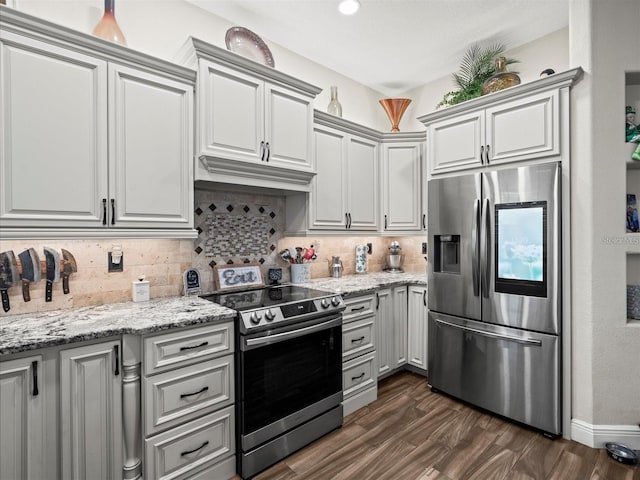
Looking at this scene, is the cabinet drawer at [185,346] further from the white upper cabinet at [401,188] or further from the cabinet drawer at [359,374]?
the white upper cabinet at [401,188]

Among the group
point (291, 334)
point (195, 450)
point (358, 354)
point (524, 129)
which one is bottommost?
point (195, 450)

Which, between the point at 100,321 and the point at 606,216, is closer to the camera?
the point at 100,321

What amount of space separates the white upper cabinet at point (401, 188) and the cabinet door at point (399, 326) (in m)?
0.73

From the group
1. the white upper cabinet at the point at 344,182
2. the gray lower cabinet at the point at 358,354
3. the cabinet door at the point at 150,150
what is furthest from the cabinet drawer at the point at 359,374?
the cabinet door at the point at 150,150

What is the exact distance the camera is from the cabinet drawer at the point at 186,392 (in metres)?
1.69

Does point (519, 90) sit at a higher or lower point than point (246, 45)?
lower

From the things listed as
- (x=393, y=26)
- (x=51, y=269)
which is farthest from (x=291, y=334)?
(x=393, y=26)

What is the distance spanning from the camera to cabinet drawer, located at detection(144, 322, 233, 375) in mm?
1682

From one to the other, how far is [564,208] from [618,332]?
0.87 metres

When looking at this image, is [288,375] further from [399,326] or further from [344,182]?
[344,182]

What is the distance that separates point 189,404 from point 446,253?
2.21 meters

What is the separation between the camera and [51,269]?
191cm

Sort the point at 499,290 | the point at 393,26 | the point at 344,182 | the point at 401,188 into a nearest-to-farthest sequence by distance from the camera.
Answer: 1. the point at 499,290
2. the point at 393,26
3. the point at 344,182
4. the point at 401,188

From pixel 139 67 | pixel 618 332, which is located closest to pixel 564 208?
pixel 618 332
